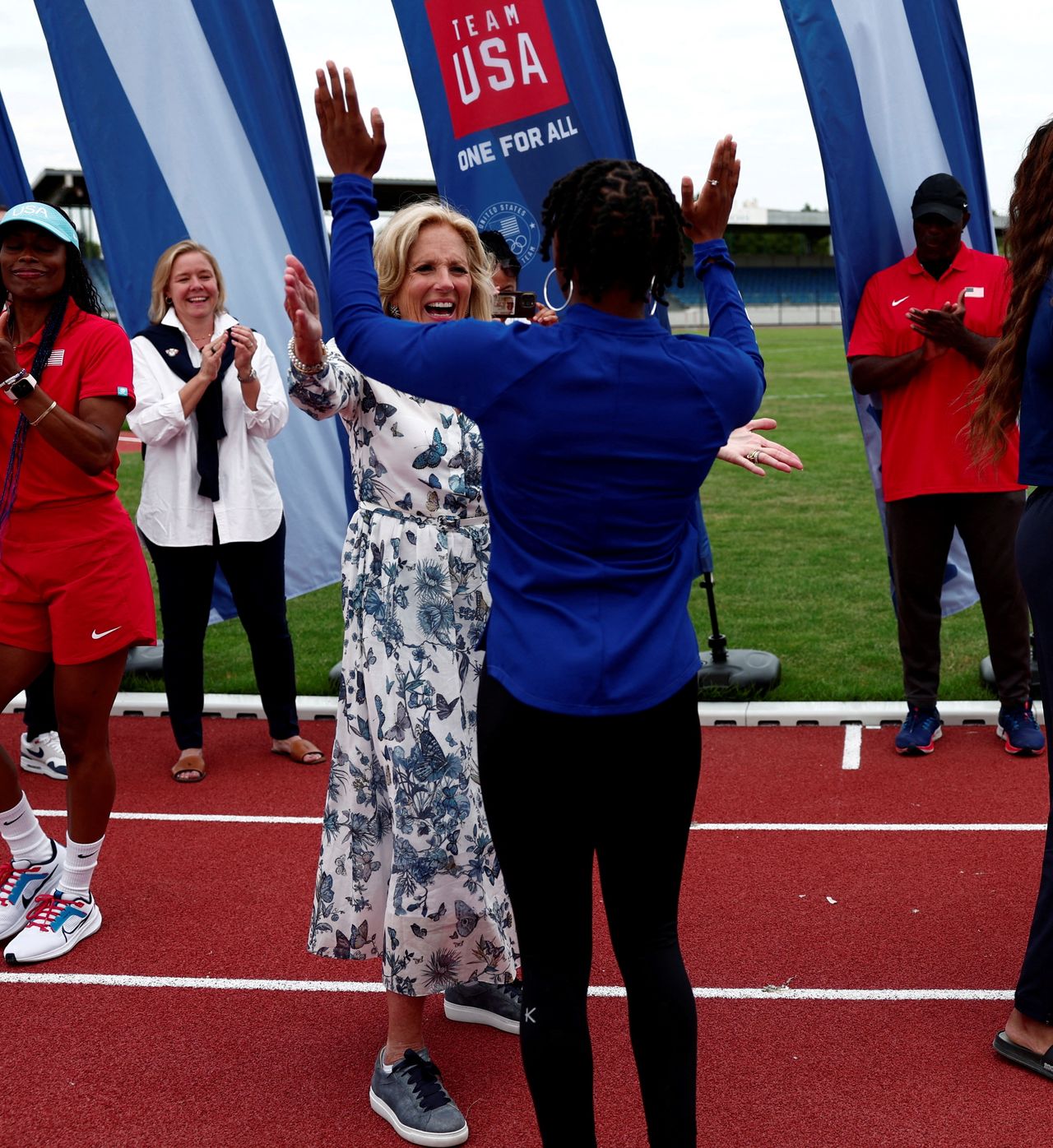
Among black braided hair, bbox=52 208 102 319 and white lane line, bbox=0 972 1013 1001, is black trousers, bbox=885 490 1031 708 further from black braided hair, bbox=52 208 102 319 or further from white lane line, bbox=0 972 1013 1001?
black braided hair, bbox=52 208 102 319

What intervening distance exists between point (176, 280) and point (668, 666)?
4.02 meters

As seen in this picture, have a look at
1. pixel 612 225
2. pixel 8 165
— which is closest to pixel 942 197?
pixel 612 225

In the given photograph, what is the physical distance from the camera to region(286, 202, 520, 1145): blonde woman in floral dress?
2975 mm

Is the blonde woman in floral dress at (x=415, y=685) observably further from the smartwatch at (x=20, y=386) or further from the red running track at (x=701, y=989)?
the smartwatch at (x=20, y=386)

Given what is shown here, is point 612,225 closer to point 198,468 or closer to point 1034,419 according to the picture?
point 1034,419

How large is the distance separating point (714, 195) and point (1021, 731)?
12.9ft

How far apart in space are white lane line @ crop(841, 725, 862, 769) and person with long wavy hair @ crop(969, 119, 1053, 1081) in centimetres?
249

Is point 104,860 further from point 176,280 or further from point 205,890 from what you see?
point 176,280

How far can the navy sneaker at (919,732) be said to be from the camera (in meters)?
5.73

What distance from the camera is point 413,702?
9.71ft

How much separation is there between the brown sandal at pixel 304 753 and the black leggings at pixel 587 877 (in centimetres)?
370

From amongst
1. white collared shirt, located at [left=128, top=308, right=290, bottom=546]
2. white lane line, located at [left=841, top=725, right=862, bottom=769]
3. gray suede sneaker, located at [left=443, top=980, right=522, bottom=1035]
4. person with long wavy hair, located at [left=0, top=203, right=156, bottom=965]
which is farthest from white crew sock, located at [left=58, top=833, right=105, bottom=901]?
white lane line, located at [left=841, top=725, right=862, bottom=769]

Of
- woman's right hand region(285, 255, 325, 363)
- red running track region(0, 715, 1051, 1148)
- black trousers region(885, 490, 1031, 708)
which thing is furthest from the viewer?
black trousers region(885, 490, 1031, 708)

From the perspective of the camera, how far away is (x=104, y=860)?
483cm
